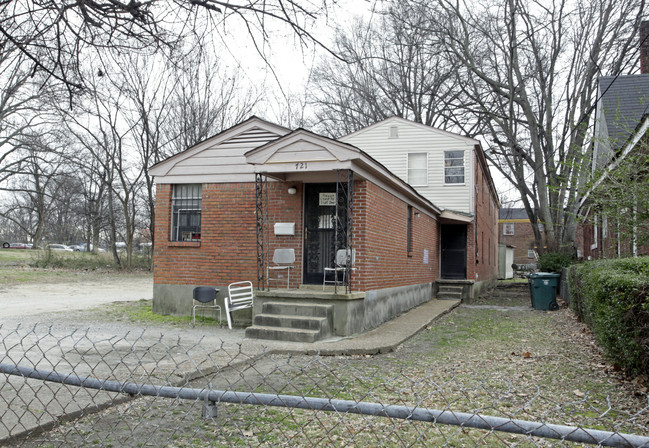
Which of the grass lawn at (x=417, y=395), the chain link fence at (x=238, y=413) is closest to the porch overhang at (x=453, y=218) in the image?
the grass lawn at (x=417, y=395)

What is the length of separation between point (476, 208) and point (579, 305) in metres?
8.80

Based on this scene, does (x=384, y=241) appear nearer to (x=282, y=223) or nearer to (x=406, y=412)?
(x=282, y=223)

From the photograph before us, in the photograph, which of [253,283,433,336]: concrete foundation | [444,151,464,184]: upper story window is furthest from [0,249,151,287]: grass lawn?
[444,151,464,184]: upper story window

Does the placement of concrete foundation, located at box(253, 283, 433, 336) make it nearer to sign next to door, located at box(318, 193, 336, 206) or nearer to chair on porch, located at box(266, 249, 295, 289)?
chair on porch, located at box(266, 249, 295, 289)

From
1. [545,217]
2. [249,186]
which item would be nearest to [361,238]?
[249,186]

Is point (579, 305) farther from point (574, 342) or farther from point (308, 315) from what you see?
point (308, 315)

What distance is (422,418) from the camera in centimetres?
214

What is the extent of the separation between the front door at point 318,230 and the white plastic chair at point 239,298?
1314 millimetres

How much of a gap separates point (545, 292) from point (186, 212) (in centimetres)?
1101

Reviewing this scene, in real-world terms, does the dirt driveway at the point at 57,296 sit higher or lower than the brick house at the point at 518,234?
lower

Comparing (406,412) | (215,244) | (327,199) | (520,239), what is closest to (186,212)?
(215,244)

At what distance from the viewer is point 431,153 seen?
19.2 m

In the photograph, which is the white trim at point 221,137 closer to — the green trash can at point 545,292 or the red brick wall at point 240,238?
the red brick wall at point 240,238

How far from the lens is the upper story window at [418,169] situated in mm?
→ 19438
